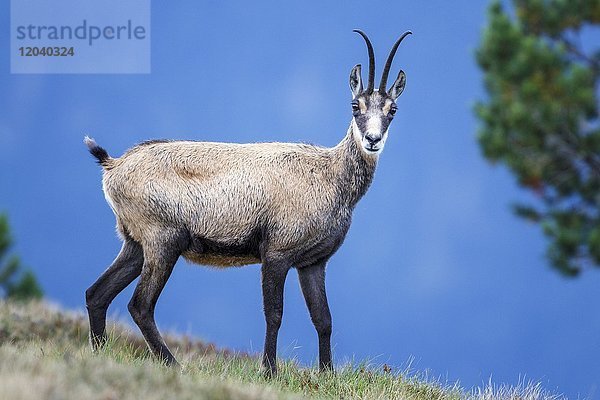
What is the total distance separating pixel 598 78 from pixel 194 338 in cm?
688

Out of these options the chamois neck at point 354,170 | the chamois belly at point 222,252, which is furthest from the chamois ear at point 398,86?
the chamois belly at point 222,252

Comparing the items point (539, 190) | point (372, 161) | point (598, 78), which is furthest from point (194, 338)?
point (598, 78)

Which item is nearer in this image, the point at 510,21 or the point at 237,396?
the point at 237,396

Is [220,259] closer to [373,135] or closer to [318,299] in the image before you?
[318,299]

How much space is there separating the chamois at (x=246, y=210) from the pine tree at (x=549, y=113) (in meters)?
1.02

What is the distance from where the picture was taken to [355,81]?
9039mm

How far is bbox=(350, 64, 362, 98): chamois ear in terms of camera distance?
900 centimetres

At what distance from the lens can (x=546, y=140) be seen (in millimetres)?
9000

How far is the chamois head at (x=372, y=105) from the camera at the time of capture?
28.5 feet

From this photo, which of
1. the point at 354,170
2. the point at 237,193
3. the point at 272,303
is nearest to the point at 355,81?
the point at 354,170

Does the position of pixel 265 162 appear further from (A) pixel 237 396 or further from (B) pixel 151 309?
(A) pixel 237 396

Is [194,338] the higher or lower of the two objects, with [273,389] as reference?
lower

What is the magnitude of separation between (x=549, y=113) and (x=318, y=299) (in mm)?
2912

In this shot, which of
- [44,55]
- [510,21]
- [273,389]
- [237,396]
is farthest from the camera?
[44,55]
